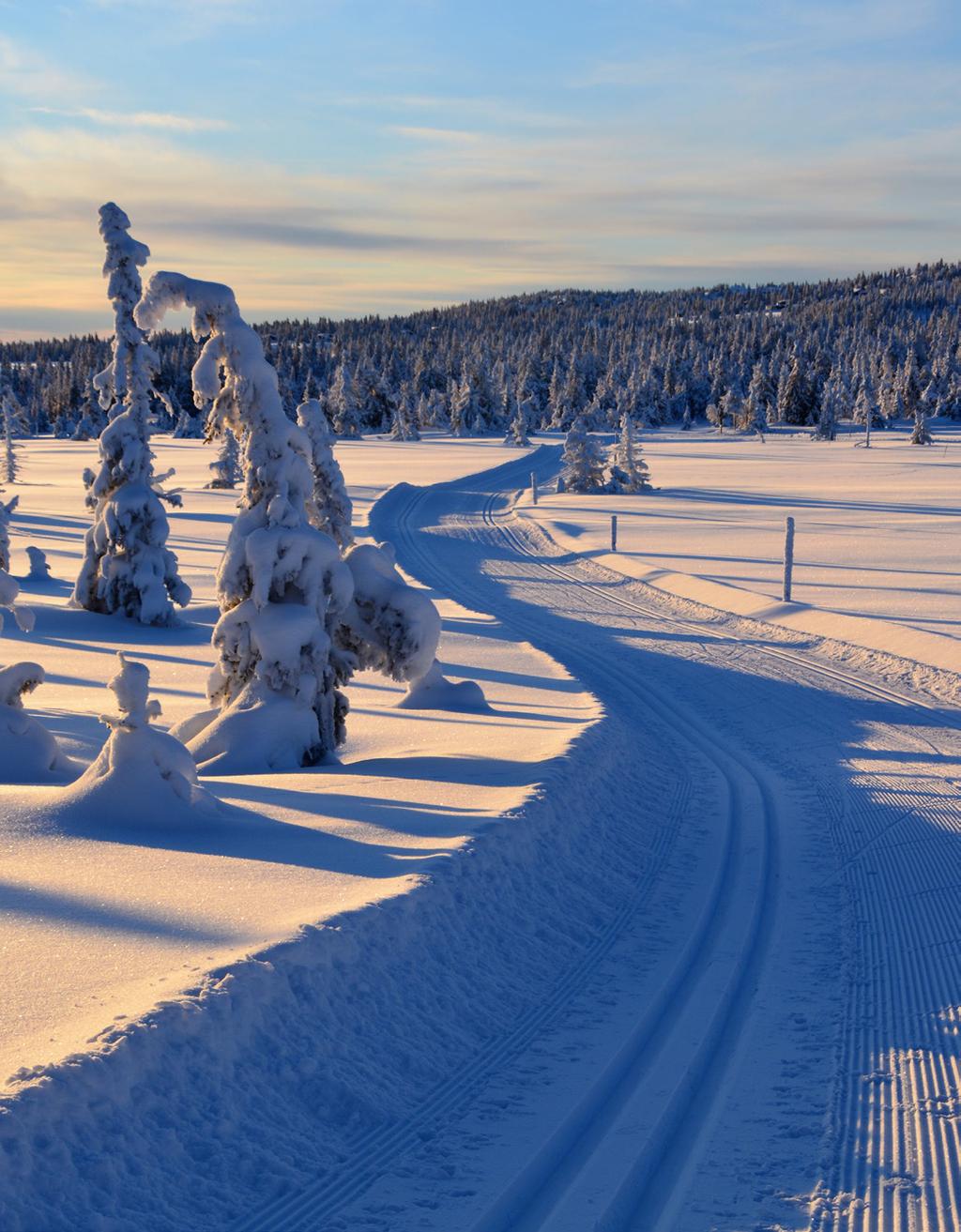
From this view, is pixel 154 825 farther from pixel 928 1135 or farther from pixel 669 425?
pixel 669 425

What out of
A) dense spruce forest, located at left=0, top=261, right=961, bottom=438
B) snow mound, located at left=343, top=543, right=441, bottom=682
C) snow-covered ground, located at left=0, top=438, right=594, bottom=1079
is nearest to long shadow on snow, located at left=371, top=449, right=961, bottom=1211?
snow-covered ground, located at left=0, top=438, right=594, bottom=1079

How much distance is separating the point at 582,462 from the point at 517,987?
46.5 metres

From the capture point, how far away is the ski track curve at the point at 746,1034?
453 cm

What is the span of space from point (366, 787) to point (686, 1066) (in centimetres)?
476

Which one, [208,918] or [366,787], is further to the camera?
[366,787]

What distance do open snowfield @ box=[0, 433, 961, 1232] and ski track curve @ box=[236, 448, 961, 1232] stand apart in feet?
0.07

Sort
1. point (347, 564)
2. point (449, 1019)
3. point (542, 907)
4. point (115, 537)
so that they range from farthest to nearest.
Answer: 1. point (115, 537)
2. point (347, 564)
3. point (542, 907)
4. point (449, 1019)

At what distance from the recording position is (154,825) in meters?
8.00

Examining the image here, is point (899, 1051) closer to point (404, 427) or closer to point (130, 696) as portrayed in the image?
point (130, 696)

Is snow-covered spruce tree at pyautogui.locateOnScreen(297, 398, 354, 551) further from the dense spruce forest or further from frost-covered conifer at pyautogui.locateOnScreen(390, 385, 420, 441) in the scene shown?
frost-covered conifer at pyautogui.locateOnScreen(390, 385, 420, 441)

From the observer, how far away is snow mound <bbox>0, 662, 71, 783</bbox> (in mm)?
9992

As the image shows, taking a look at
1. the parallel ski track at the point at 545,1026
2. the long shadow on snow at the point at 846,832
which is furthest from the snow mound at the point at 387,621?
the parallel ski track at the point at 545,1026

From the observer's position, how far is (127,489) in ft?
79.5

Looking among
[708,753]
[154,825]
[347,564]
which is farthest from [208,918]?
[708,753]
